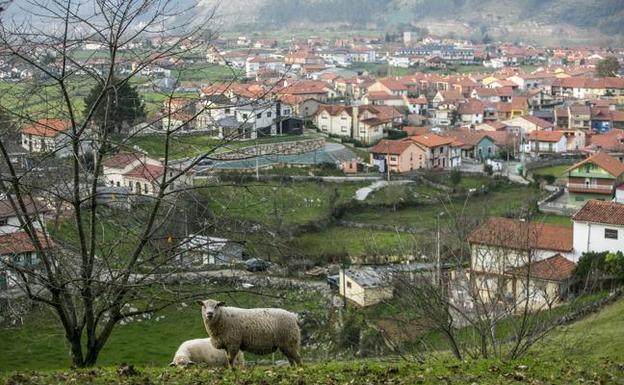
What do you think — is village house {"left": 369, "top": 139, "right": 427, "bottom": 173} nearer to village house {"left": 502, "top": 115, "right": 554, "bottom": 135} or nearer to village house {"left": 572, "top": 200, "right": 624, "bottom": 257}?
village house {"left": 502, "top": 115, "right": 554, "bottom": 135}

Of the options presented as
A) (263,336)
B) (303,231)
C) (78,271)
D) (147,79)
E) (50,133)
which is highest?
(147,79)

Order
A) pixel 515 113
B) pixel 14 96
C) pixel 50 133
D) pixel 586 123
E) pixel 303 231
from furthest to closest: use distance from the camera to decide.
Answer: pixel 515 113, pixel 586 123, pixel 303 231, pixel 50 133, pixel 14 96

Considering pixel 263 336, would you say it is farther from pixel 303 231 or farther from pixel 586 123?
pixel 586 123

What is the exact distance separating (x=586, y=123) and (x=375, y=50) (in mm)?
51583

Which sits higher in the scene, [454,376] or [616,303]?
[454,376]

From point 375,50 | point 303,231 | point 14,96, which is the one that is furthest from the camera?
point 375,50

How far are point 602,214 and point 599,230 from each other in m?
0.47

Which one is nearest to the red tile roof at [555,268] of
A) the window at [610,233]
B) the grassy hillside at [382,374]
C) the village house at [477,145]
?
the window at [610,233]

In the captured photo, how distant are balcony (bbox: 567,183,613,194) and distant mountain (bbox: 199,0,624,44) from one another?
91539mm

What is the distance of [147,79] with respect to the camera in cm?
768

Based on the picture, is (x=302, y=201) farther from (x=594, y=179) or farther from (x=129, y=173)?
(x=129, y=173)

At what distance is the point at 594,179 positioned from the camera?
32812mm

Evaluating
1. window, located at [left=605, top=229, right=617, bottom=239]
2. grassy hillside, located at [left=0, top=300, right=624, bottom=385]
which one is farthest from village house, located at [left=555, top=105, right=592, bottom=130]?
grassy hillside, located at [left=0, top=300, right=624, bottom=385]

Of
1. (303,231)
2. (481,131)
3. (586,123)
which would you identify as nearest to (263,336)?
(303,231)
